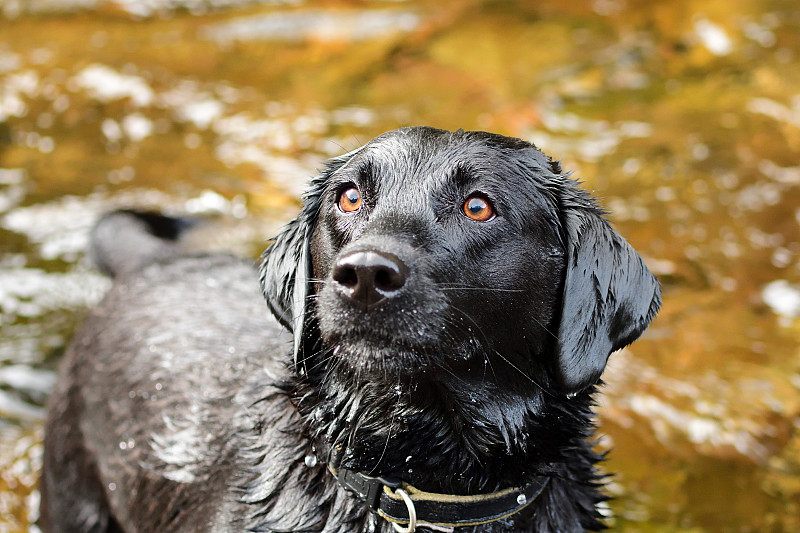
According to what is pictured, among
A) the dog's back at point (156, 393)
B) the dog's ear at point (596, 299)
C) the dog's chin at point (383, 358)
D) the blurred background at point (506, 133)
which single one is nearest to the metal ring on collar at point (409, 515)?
the dog's chin at point (383, 358)

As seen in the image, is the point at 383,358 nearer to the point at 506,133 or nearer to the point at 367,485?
the point at 367,485

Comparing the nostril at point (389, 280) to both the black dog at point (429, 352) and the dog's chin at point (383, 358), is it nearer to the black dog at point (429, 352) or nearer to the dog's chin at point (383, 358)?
the black dog at point (429, 352)

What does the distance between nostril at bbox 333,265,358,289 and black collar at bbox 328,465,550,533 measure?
0.68 meters

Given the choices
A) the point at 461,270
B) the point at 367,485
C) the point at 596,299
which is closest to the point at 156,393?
the point at 367,485

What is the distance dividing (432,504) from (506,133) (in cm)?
545

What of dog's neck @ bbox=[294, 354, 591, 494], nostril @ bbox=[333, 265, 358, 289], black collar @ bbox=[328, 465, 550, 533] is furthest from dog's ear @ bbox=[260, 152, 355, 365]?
black collar @ bbox=[328, 465, 550, 533]

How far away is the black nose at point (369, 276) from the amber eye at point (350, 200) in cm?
40

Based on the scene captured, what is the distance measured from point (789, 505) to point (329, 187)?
300 cm

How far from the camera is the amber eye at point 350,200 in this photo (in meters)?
2.53

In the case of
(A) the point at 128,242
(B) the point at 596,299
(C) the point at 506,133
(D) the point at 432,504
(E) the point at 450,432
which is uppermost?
(B) the point at 596,299

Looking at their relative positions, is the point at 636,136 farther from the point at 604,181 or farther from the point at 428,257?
the point at 428,257

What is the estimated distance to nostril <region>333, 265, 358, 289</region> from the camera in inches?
83.7

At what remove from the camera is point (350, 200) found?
2.54 m

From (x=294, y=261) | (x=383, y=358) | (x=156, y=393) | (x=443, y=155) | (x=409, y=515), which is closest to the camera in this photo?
(x=383, y=358)
